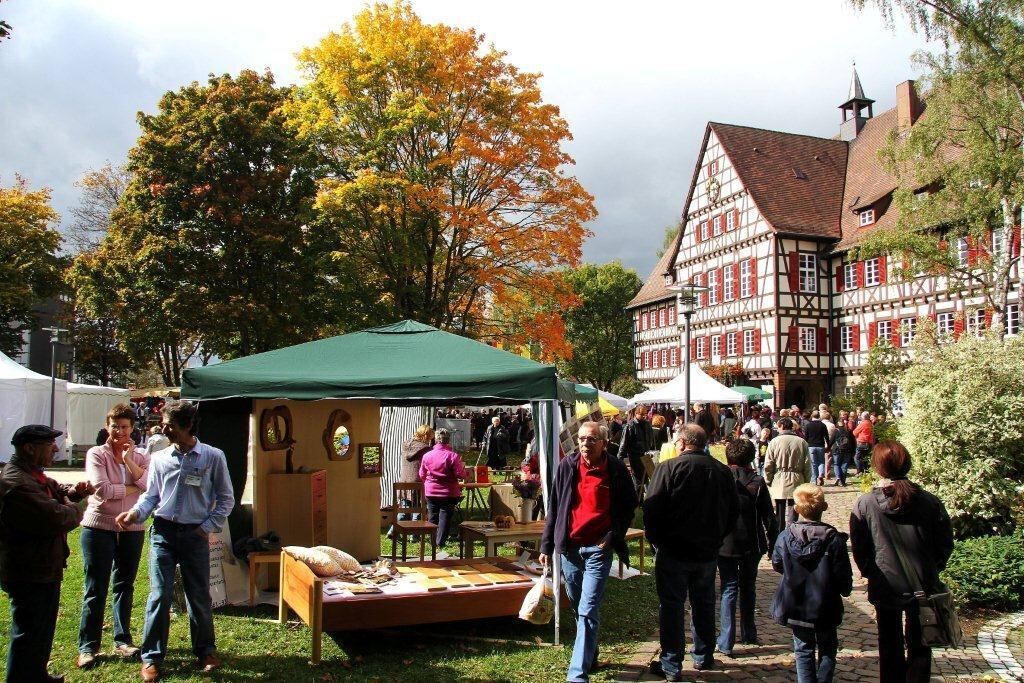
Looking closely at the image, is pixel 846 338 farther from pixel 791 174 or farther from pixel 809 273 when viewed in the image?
pixel 791 174

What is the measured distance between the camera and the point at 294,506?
823 centimetres

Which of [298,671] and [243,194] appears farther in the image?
[243,194]

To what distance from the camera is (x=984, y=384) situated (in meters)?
8.29

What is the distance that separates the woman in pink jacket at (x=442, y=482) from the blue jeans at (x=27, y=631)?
16.3 feet

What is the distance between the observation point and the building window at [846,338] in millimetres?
34500

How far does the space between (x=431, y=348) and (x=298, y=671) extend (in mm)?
3188

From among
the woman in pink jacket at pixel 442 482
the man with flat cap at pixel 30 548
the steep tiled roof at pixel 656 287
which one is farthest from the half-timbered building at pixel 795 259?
the man with flat cap at pixel 30 548

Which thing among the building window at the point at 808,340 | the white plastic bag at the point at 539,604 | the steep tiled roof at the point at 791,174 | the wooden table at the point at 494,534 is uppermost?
the steep tiled roof at the point at 791,174

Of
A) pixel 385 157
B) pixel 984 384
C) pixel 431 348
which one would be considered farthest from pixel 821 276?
pixel 431 348

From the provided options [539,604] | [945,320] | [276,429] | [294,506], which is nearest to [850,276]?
[945,320]

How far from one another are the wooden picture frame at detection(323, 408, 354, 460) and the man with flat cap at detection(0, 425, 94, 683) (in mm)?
4177

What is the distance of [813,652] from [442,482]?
Result: 17.0ft

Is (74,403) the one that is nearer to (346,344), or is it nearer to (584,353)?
(346,344)

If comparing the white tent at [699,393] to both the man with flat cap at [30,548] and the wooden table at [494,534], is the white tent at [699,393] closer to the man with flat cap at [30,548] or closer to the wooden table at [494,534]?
the wooden table at [494,534]
